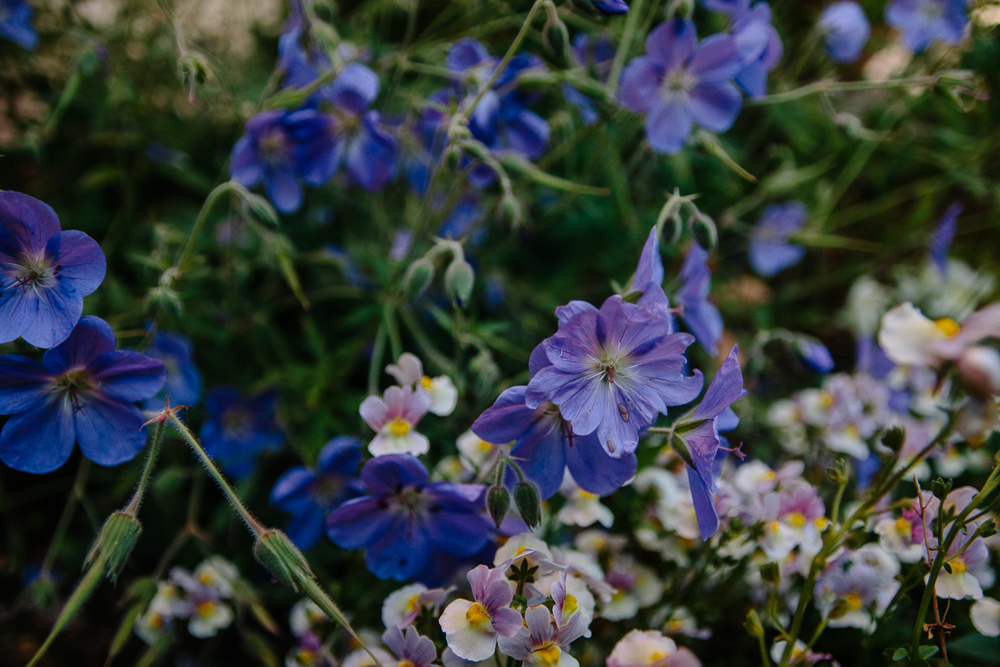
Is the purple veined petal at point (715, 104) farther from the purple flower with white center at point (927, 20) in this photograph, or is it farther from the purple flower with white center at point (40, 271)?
the purple flower with white center at point (40, 271)

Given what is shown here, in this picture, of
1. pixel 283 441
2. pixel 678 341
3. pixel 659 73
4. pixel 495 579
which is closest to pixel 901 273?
pixel 659 73

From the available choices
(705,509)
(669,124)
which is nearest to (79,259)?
(705,509)

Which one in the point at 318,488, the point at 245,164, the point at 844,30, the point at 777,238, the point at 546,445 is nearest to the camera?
the point at 546,445

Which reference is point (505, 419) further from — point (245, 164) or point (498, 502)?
point (245, 164)

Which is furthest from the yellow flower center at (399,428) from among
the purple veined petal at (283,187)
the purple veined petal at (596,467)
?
the purple veined petal at (283,187)

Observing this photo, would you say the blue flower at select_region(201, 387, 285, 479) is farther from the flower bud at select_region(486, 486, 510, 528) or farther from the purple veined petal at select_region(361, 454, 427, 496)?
the flower bud at select_region(486, 486, 510, 528)

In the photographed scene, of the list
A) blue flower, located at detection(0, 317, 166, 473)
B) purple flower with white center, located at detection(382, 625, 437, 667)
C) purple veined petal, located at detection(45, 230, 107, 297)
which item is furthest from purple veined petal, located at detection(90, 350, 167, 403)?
purple flower with white center, located at detection(382, 625, 437, 667)
